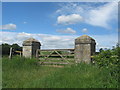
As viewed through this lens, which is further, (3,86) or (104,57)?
(104,57)

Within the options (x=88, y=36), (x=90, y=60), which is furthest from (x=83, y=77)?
(x=88, y=36)

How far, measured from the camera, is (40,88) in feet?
15.4

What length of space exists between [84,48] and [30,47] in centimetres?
428

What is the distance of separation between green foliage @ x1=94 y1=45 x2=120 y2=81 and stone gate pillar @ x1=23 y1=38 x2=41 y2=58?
→ 6.40 meters

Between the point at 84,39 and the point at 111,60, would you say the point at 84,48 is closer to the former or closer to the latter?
the point at 84,39

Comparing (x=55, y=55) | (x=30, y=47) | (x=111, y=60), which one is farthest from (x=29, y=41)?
(x=111, y=60)

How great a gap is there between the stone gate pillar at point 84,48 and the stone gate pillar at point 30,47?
11.8 feet

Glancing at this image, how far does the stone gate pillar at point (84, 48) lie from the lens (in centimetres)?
879

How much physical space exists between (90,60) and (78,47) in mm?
1075

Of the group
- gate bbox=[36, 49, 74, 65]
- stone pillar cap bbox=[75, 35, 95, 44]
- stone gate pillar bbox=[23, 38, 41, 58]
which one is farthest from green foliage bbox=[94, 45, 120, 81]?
stone gate pillar bbox=[23, 38, 41, 58]

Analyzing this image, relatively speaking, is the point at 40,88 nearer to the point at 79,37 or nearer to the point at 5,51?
the point at 79,37

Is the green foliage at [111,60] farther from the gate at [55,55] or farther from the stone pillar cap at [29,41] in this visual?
the stone pillar cap at [29,41]

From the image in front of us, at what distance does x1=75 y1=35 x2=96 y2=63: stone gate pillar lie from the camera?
879cm

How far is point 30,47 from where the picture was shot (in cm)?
1110
